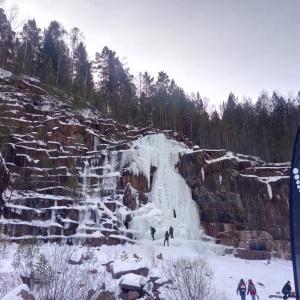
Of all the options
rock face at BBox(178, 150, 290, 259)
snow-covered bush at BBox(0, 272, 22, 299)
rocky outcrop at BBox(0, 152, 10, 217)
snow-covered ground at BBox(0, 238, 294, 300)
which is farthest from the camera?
rock face at BBox(178, 150, 290, 259)

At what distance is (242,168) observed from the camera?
114 ft

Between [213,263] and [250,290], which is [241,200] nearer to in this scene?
[213,263]

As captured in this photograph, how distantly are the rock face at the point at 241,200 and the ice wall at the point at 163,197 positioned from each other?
3.53ft

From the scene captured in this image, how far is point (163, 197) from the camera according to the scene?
31844 mm

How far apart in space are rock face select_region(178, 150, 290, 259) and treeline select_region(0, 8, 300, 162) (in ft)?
38.1

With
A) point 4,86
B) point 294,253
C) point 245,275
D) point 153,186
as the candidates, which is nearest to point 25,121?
point 4,86

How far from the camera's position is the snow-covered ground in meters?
17.4

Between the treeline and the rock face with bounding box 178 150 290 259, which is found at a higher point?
the treeline

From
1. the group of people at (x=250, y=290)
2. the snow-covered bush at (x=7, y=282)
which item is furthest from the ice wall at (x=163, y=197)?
the snow-covered bush at (x=7, y=282)

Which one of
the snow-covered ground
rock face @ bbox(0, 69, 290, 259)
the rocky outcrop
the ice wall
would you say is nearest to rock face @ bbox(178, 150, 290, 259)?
rock face @ bbox(0, 69, 290, 259)

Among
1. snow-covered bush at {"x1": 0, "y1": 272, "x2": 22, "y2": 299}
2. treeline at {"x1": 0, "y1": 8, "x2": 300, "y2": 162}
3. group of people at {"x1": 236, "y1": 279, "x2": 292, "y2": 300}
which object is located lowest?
group of people at {"x1": 236, "y1": 279, "x2": 292, "y2": 300}

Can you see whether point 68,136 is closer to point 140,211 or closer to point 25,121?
point 25,121

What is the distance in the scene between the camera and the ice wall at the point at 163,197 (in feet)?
95.3

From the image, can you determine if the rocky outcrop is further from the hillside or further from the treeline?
the treeline
